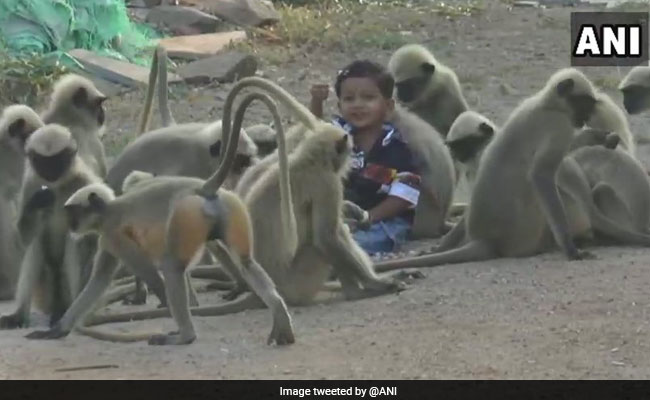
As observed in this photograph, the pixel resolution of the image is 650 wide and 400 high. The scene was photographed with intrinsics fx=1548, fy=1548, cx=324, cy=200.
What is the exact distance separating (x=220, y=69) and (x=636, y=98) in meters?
4.82

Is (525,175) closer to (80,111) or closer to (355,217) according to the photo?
(355,217)

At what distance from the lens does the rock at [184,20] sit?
50.2ft

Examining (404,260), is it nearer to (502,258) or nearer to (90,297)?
(502,258)

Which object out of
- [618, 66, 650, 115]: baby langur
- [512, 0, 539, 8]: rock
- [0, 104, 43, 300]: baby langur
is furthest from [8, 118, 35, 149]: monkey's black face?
[512, 0, 539, 8]: rock

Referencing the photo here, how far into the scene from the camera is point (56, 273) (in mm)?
6168

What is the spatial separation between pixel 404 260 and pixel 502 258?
52 centimetres

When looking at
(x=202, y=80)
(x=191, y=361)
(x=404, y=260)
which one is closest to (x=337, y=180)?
(x=404, y=260)

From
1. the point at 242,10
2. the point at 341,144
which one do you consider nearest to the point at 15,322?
the point at 341,144

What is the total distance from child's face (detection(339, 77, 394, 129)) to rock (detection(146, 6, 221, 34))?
783cm

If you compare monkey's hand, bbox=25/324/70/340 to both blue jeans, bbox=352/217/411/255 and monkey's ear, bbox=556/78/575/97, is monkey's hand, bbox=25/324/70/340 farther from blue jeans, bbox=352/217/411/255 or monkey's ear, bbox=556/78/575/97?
monkey's ear, bbox=556/78/575/97

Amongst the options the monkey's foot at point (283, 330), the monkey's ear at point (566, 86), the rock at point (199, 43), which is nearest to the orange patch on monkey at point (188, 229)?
the monkey's foot at point (283, 330)

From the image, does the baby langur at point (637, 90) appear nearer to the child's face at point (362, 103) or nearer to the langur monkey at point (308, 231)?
the child's face at point (362, 103)

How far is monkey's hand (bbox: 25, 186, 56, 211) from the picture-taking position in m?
6.09

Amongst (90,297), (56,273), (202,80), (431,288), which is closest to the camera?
(90,297)
